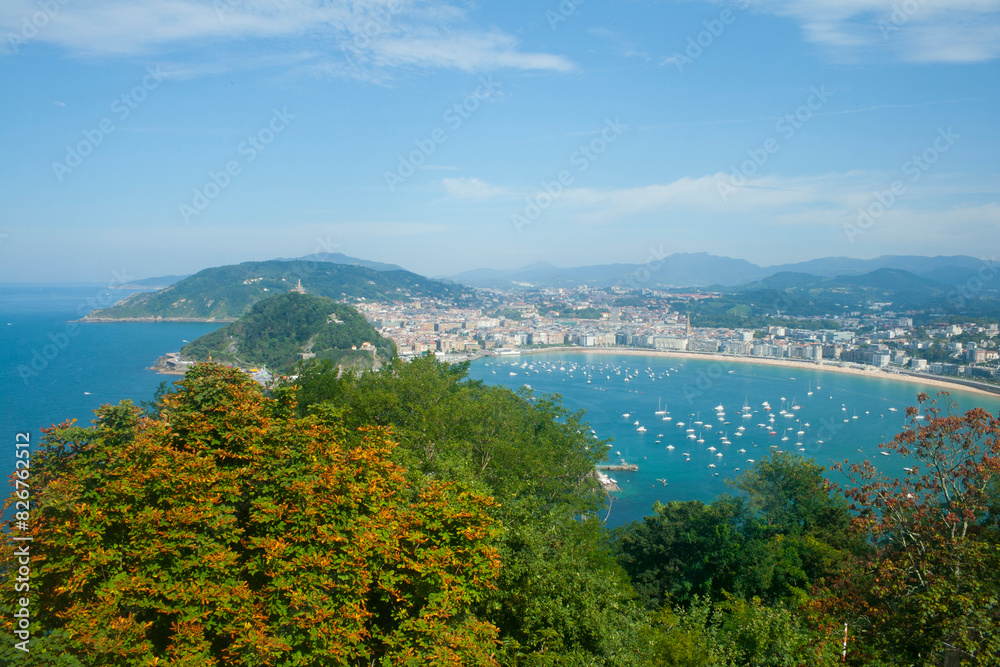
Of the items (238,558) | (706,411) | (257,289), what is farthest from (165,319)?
(238,558)

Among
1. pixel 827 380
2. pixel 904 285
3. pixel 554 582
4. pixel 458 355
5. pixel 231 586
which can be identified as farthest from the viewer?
pixel 904 285

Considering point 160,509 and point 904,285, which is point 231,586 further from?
point 904,285

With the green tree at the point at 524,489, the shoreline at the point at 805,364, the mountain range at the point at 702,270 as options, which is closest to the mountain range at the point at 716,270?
the mountain range at the point at 702,270

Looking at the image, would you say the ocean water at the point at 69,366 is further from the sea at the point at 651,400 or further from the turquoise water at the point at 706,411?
the turquoise water at the point at 706,411

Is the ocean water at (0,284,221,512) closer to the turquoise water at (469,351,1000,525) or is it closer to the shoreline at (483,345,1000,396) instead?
the turquoise water at (469,351,1000,525)

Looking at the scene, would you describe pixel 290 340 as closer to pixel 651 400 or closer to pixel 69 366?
pixel 69 366

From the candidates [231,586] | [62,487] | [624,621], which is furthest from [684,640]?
[62,487]

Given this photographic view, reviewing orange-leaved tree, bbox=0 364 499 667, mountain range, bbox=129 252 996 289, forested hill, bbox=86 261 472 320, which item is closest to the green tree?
orange-leaved tree, bbox=0 364 499 667
